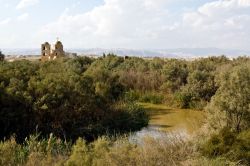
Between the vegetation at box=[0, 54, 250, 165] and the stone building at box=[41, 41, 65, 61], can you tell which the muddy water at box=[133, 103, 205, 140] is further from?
the stone building at box=[41, 41, 65, 61]

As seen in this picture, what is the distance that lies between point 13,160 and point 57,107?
7.71 metres

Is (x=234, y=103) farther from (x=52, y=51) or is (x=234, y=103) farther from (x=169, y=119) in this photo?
(x=52, y=51)

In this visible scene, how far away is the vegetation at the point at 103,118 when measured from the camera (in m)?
10.0

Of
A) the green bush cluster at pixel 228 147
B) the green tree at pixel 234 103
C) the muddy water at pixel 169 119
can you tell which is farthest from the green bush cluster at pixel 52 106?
the green bush cluster at pixel 228 147

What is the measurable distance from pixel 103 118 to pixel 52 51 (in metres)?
28.0

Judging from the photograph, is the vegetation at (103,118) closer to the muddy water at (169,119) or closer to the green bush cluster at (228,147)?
the green bush cluster at (228,147)

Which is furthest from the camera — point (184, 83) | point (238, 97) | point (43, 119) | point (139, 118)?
point (184, 83)

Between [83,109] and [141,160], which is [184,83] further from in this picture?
[141,160]

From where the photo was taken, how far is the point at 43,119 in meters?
17.5

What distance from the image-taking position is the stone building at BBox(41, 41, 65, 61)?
1796 inches

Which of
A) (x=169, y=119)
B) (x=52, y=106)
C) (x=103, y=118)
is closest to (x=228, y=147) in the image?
(x=52, y=106)

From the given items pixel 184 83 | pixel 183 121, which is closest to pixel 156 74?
pixel 184 83

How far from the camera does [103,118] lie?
19484 mm

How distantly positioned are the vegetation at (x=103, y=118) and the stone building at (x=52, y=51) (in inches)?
687
